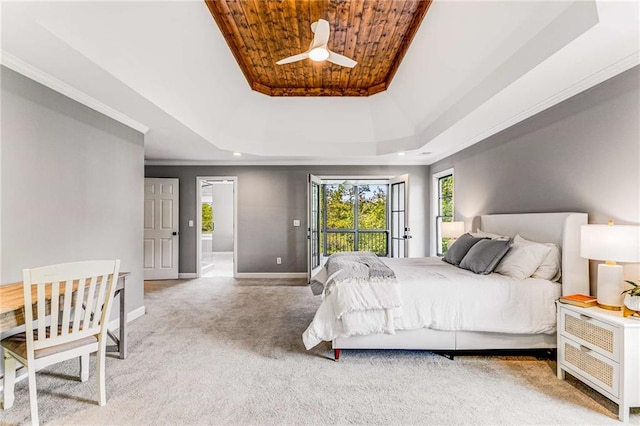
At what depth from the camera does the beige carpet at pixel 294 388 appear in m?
1.92

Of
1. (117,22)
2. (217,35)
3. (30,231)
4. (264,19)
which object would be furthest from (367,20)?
(30,231)

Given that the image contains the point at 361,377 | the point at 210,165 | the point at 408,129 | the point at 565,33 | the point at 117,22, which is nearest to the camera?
the point at 565,33

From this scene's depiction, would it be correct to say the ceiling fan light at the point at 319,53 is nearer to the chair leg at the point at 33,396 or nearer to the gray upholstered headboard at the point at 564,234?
the gray upholstered headboard at the point at 564,234

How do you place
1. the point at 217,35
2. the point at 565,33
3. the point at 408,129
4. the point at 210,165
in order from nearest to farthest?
1. the point at 565,33
2. the point at 217,35
3. the point at 408,129
4. the point at 210,165

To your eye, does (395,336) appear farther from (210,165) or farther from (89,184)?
(210,165)

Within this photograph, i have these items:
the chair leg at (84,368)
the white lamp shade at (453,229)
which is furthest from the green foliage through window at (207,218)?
the chair leg at (84,368)

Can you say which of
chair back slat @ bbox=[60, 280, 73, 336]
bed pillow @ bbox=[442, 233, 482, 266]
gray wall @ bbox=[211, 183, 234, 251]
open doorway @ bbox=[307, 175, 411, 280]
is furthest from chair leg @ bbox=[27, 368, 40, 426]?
gray wall @ bbox=[211, 183, 234, 251]

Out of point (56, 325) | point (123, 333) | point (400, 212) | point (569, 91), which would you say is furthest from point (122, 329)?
point (400, 212)

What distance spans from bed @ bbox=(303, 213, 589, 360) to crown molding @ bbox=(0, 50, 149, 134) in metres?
3.00

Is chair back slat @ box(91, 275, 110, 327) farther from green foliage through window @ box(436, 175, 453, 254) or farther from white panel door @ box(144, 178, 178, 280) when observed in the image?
green foliage through window @ box(436, 175, 453, 254)

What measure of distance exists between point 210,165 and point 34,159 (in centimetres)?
378

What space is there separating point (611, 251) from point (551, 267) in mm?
693

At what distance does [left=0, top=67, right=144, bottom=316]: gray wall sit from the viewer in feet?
7.53

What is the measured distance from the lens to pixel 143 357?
8.90 ft
